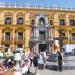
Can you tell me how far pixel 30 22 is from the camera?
140ft

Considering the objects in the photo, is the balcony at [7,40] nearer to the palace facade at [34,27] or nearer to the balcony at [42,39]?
the palace facade at [34,27]

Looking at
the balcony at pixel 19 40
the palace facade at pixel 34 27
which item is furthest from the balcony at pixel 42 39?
the balcony at pixel 19 40

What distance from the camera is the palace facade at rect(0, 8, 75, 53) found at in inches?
1655

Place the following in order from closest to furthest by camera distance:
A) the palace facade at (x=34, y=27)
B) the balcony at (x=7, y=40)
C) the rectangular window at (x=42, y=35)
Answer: the balcony at (x=7, y=40)
the palace facade at (x=34, y=27)
the rectangular window at (x=42, y=35)

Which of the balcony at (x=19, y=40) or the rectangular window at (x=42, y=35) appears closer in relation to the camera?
the balcony at (x=19, y=40)

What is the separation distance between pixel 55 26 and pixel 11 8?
8.06m

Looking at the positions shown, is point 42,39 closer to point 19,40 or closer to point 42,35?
point 42,35

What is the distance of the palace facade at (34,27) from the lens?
42031mm

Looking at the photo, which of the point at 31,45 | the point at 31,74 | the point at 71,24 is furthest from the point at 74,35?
the point at 31,74

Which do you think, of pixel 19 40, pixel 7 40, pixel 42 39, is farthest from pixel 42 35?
pixel 7 40

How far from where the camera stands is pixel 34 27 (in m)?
42.6

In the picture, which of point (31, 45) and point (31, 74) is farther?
point (31, 45)

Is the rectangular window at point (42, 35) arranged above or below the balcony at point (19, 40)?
above

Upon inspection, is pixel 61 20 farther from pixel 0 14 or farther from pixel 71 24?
pixel 0 14
